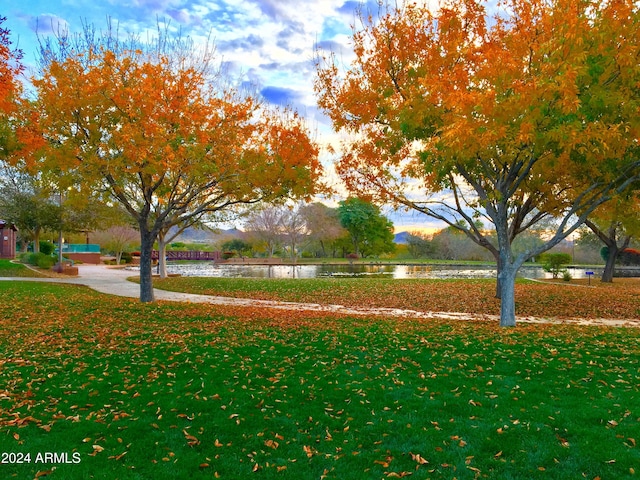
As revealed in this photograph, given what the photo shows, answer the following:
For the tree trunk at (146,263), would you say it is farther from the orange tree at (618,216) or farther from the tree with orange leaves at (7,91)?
the orange tree at (618,216)

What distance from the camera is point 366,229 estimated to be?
56.3m

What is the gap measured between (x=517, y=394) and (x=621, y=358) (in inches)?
115

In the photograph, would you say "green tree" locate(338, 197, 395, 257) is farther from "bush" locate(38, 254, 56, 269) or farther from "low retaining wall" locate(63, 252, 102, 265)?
"bush" locate(38, 254, 56, 269)

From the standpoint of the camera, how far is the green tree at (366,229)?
180 feet

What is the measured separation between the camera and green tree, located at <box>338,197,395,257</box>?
180ft

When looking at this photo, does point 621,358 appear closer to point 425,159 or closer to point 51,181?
point 425,159

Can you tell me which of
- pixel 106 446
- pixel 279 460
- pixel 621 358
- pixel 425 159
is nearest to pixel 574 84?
pixel 425 159

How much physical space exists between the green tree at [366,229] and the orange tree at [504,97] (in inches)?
1670

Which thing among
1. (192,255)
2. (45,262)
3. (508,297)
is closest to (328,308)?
(508,297)

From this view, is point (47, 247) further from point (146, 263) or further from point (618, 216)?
point (618, 216)

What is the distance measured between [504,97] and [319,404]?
641 centimetres

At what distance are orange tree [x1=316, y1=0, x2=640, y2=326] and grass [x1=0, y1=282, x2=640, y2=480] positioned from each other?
3612 mm

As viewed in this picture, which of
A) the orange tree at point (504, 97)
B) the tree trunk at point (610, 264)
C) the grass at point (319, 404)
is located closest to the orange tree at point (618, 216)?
the tree trunk at point (610, 264)

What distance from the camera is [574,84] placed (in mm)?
7180
